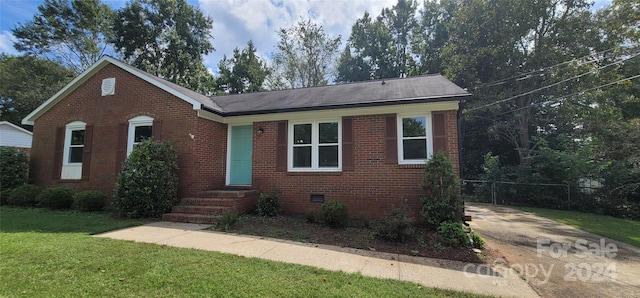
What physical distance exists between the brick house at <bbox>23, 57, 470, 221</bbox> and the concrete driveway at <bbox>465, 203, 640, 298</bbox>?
7.88 feet

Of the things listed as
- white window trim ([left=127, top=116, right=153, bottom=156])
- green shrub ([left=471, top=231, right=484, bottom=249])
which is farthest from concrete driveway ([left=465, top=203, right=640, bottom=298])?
white window trim ([left=127, top=116, right=153, bottom=156])

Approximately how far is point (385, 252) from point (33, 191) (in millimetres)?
12123

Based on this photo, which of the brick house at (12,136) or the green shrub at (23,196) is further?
the brick house at (12,136)

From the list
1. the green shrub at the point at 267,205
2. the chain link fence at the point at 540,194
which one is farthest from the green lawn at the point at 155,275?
the chain link fence at the point at 540,194

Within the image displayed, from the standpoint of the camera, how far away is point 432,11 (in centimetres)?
2764

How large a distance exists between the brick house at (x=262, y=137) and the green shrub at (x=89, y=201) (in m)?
0.67

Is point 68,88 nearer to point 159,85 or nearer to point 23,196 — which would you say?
point 23,196

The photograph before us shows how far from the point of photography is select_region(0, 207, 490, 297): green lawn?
3252mm

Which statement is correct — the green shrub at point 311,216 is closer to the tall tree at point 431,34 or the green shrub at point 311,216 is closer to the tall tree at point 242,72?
the tall tree at point 431,34

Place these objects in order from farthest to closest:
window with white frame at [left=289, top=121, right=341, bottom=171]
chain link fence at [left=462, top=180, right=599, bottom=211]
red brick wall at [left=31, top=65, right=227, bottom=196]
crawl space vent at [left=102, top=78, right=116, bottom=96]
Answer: chain link fence at [left=462, top=180, right=599, bottom=211] < crawl space vent at [left=102, top=78, right=116, bottom=96] < red brick wall at [left=31, top=65, right=227, bottom=196] < window with white frame at [left=289, top=121, right=341, bottom=171]

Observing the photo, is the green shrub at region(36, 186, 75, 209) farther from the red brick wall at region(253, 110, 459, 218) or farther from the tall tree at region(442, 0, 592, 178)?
the tall tree at region(442, 0, 592, 178)

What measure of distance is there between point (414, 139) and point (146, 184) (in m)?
7.58

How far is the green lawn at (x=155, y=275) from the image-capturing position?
3.25 metres

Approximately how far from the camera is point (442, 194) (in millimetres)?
6262
